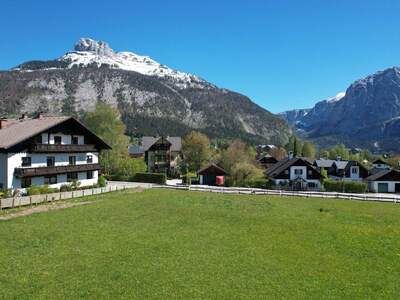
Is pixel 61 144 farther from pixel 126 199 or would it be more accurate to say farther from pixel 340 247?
pixel 340 247

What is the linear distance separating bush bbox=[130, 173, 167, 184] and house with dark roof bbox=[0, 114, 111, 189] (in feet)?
52.9

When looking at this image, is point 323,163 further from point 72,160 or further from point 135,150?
point 135,150

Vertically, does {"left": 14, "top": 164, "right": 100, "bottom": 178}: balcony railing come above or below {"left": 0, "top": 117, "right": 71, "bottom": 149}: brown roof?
below

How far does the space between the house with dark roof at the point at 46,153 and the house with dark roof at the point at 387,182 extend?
168 feet

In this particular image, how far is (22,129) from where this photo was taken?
162 ft

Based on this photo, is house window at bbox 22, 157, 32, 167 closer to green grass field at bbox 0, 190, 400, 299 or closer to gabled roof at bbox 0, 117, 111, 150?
gabled roof at bbox 0, 117, 111, 150

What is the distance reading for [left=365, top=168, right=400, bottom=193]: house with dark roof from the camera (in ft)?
224

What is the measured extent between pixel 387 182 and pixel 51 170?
5955 centimetres

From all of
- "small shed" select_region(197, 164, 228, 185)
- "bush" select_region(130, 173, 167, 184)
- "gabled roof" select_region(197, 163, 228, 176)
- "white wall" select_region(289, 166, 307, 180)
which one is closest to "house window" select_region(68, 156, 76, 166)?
"bush" select_region(130, 173, 167, 184)

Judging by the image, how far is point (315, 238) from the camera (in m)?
24.7

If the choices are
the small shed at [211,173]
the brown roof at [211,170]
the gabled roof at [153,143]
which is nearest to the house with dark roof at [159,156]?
the gabled roof at [153,143]

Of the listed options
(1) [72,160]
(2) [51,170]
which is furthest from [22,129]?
(1) [72,160]

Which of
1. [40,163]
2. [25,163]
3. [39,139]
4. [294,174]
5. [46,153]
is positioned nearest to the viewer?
[25,163]

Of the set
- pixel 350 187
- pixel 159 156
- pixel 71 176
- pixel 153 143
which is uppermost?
pixel 153 143
